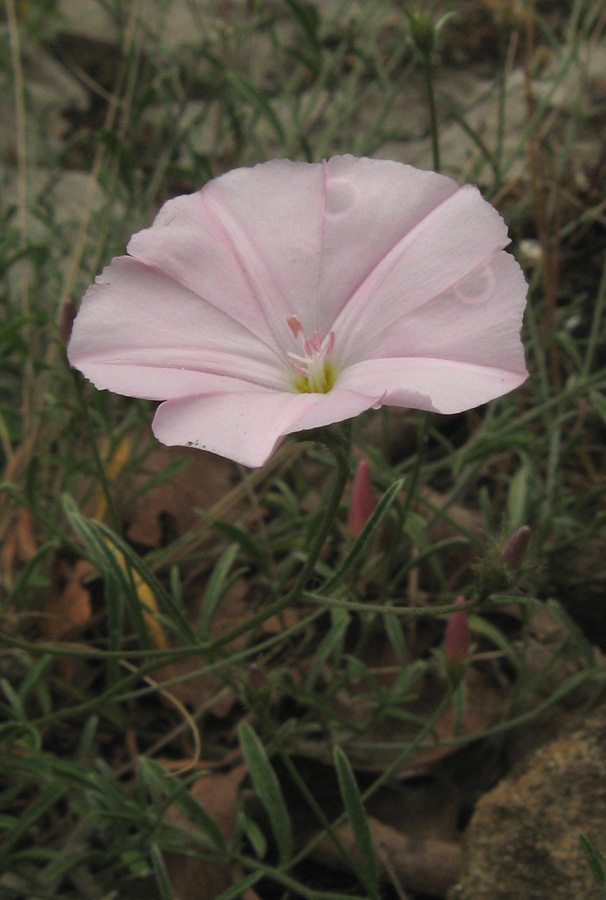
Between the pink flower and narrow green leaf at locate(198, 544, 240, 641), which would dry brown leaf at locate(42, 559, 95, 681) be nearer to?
narrow green leaf at locate(198, 544, 240, 641)

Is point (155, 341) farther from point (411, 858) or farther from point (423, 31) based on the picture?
point (411, 858)

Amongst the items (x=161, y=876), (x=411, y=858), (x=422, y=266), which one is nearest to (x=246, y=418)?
(x=422, y=266)

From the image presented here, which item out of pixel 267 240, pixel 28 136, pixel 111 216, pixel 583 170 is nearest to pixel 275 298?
pixel 267 240

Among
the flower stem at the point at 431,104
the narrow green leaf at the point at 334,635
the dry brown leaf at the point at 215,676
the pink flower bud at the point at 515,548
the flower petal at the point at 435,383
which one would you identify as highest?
the flower stem at the point at 431,104

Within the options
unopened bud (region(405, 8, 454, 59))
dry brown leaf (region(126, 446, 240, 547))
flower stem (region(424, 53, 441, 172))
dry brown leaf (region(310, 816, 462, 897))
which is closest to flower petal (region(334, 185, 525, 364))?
flower stem (region(424, 53, 441, 172))

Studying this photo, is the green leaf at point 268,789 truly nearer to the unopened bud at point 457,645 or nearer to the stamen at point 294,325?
the unopened bud at point 457,645

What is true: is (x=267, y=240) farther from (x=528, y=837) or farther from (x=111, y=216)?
(x=111, y=216)

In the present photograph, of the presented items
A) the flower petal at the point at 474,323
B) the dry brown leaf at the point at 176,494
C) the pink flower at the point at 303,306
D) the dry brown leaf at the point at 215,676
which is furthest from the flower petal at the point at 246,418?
the dry brown leaf at the point at 176,494
